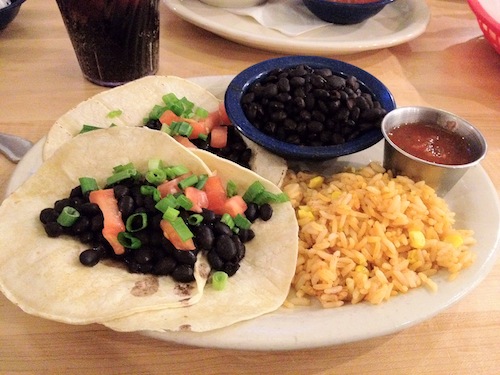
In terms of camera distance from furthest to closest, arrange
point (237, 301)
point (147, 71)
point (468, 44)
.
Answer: point (468, 44) < point (147, 71) < point (237, 301)

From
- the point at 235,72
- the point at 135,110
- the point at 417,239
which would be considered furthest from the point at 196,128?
the point at 417,239

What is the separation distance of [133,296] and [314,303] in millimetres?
A: 558

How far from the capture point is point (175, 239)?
1.44 meters

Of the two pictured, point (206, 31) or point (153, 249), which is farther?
point (206, 31)

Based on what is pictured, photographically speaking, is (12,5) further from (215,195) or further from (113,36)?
(215,195)

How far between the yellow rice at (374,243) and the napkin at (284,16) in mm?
1453

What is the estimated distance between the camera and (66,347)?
141 centimetres

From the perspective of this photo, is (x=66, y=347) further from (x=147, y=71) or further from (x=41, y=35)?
(x=41, y=35)

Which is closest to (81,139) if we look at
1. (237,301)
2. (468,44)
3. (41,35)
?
(237,301)

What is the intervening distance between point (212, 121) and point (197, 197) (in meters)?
0.59

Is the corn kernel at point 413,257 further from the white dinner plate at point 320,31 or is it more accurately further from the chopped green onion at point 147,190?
the white dinner plate at point 320,31

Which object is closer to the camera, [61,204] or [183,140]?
[61,204]

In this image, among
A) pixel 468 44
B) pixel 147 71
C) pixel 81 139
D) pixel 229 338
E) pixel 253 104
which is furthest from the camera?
pixel 468 44

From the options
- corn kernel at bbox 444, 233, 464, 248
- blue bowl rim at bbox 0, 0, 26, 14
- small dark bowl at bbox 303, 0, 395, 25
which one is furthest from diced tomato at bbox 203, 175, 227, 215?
blue bowl rim at bbox 0, 0, 26, 14
